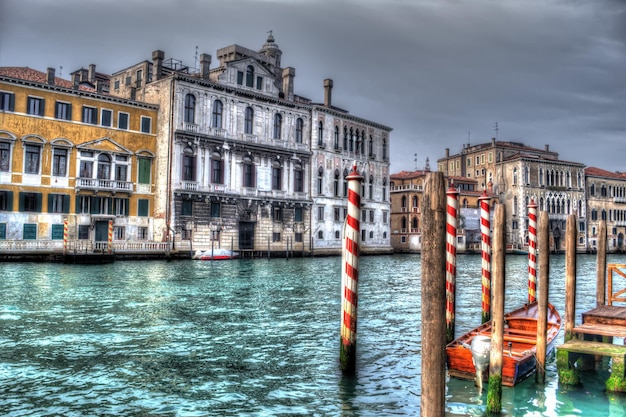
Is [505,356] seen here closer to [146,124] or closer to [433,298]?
[433,298]

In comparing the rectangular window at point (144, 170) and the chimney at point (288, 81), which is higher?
the chimney at point (288, 81)

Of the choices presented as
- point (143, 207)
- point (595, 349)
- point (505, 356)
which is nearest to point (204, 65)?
point (143, 207)

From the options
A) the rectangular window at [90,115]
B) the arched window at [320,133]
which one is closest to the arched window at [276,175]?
the arched window at [320,133]

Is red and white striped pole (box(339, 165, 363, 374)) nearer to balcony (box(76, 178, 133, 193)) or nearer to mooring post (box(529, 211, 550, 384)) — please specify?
mooring post (box(529, 211, 550, 384))

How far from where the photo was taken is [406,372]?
6484 millimetres

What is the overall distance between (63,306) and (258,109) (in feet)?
71.6

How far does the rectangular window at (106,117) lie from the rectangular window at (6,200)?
4946 mm

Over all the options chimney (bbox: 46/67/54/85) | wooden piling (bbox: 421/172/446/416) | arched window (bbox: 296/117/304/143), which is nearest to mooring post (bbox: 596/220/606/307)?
wooden piling (bbox: 421/172/446/416)

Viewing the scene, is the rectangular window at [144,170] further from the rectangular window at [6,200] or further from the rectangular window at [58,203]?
the rectangular window at [6,200]

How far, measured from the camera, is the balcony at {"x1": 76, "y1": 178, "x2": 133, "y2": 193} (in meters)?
24.9

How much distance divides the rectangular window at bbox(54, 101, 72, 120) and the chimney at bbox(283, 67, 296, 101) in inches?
501

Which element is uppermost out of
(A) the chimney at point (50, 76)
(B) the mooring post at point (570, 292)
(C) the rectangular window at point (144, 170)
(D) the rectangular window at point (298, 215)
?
(A) the chimney at point (50, 76)

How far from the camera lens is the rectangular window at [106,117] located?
84.6ft

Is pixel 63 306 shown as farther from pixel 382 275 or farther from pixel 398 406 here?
pixel 382 275
